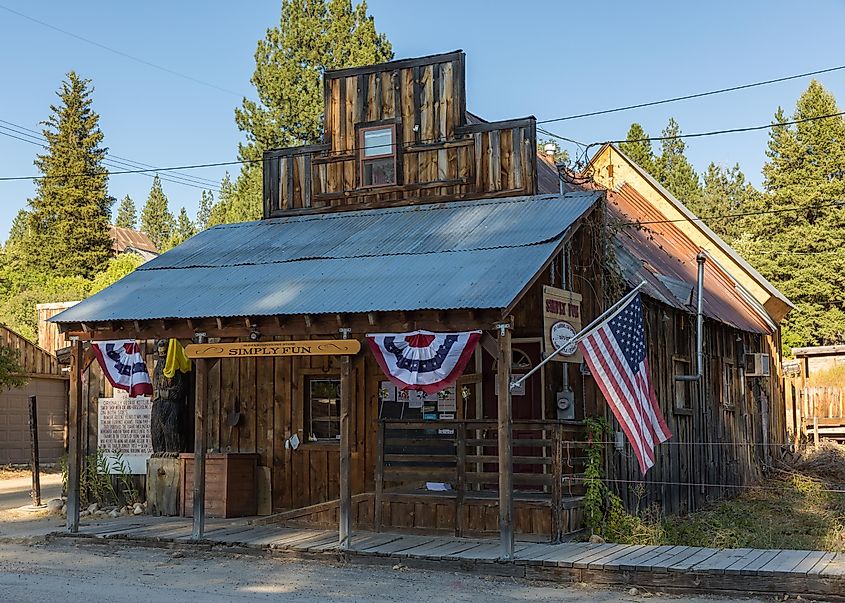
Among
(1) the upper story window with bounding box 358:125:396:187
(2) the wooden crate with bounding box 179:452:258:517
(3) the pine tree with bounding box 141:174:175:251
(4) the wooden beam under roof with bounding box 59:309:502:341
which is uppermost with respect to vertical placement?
(3) the pine tree with bounding box 141:174:175:251

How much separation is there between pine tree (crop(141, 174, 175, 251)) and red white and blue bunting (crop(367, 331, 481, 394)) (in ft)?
309

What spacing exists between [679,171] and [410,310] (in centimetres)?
5000

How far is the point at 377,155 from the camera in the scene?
17156mm

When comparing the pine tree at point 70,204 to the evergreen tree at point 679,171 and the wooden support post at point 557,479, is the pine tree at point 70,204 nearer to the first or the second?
the evergreen tree at point 679,171

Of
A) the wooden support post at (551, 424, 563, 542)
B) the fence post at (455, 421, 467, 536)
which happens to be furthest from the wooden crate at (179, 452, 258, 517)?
the wooden support post at (551, 424, 563, 542)

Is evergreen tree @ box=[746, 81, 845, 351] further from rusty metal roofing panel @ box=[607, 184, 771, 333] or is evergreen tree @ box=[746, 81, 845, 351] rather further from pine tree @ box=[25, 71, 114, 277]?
pine tree @ box=[25, 71, 114, 277]

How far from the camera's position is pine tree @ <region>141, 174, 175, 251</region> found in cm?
10512

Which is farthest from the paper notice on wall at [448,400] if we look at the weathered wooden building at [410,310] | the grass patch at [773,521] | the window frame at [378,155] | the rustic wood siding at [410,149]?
the window frame at [378,155]

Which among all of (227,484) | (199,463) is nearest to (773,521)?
(227,484)

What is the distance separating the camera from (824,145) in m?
40.6

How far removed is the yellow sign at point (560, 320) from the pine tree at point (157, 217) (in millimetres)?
93388

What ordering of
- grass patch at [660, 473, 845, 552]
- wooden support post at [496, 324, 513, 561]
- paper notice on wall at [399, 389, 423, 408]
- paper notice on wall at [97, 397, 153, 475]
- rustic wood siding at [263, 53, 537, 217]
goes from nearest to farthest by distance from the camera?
wooden support post at [496, 324, 513, 561] → grass patch at [660, 473, 845, 552] → paper notice on wall at [399, 389, 423, 408] → rustic wood siding at [263, 53, 537, 217] → paper notice on wall at [97, 397, 153, 475]

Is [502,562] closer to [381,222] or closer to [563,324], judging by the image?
[563,324]

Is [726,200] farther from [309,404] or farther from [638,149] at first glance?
[309,404]
